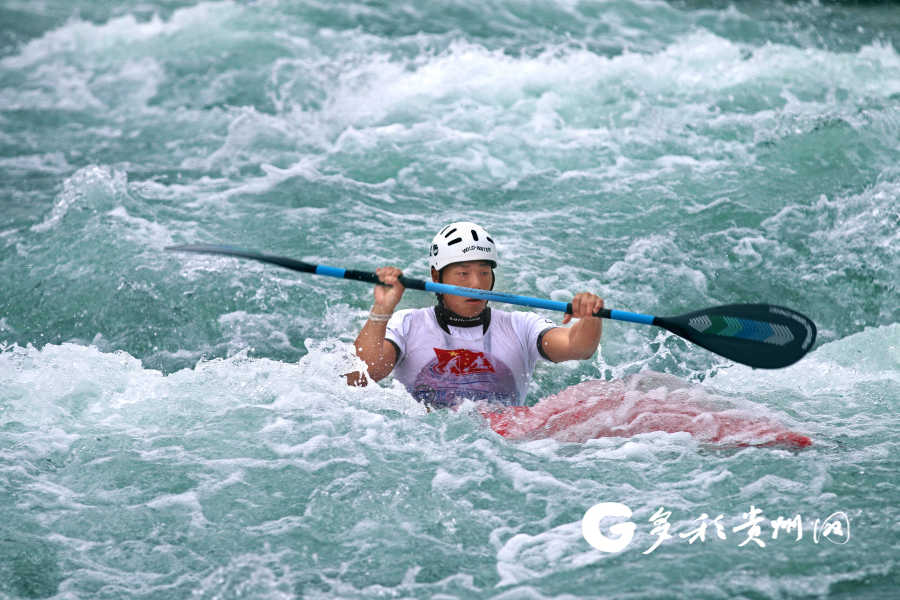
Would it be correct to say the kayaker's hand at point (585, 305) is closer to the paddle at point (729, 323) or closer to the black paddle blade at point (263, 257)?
the paddle at point (729, 323)

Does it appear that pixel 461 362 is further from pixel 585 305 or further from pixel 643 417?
pixel 643 417

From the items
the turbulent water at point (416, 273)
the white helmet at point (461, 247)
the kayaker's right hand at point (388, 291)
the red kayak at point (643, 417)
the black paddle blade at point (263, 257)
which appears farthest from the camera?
the black paddle blade at point (263, 257)

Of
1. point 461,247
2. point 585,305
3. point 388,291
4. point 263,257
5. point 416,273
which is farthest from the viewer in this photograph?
point 416,273

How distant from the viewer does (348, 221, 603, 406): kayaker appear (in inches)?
213

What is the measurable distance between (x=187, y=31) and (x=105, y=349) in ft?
26.1

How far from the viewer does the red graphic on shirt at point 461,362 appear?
545 cm

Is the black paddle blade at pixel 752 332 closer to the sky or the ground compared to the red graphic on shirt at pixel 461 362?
closer to the sky

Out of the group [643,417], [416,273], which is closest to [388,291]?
[643,417]

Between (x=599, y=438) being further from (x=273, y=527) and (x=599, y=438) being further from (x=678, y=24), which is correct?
(x=678, y=24)

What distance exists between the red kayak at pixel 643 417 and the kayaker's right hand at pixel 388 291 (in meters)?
0.74

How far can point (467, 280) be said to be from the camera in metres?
5.42

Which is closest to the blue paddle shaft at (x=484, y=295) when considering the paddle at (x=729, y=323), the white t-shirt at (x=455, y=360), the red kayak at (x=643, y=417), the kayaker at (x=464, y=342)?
the paddle at (x=729, y=323)

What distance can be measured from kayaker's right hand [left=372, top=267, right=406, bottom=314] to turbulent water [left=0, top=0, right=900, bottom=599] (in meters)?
0.40

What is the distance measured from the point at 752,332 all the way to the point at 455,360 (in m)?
1.54
